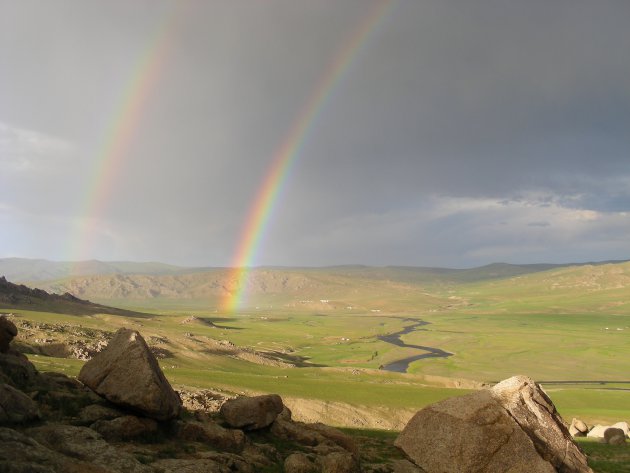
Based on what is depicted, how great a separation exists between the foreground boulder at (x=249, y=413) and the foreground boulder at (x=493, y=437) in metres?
8.96

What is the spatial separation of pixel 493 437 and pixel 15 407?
85.0ft

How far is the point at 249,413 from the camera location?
1069 inches

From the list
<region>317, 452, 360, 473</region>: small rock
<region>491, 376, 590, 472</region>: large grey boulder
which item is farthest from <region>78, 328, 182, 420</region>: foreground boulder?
A: <region>491, 376, 590, 472</region>: large grey boulder

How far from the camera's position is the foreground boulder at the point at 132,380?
23.0 meters

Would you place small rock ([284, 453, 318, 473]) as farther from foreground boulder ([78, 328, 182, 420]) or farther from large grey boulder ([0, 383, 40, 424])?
large grey boulder ([0, 383, 40, 424])

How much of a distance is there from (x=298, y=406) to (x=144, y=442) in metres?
34.1

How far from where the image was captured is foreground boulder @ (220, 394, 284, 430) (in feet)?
88.0

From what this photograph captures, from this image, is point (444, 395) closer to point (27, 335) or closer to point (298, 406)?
point (298, 406)

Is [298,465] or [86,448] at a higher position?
[86,448]

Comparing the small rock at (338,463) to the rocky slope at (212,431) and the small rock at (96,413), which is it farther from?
the small rock at (96,413)

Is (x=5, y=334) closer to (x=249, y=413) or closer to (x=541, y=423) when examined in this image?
(x=249, y=413)

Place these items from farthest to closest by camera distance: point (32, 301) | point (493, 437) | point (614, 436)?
1. point (32, 301)
2. point (614, 436)
3. point (493, 437)

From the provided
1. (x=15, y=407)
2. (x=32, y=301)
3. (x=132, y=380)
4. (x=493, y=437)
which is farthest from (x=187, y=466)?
Result: (x=32, y=301)

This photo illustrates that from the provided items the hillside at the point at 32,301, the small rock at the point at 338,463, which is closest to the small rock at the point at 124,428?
the small rock at the point at 338,463
